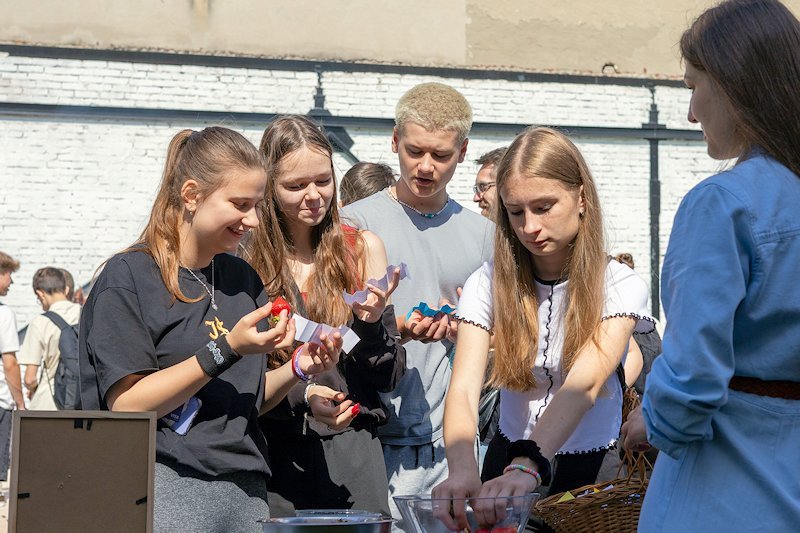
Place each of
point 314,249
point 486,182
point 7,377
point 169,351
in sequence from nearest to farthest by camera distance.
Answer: point 169,351, point 314,249, point 486,182, point 7,377

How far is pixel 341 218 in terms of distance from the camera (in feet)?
12.1

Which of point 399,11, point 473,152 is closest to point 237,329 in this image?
point 473,152

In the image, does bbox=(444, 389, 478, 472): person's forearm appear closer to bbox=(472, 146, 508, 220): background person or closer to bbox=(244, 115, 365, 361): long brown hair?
bbox=(244, 115, 365, 361): long brown hair

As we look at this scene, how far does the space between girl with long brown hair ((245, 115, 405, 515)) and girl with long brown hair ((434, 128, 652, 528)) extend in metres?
0.36

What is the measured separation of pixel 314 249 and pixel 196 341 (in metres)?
0.92

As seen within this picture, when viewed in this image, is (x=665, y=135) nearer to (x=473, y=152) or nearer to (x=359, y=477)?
(x=473, y=152)

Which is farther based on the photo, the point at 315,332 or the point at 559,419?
the point at 315,332

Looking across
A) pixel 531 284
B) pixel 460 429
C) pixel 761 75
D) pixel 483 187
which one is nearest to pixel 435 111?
pixel 531 284

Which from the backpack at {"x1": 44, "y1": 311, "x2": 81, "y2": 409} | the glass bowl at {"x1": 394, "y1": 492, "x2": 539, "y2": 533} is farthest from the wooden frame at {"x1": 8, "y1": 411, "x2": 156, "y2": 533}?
the backpack at {"x1": 44, "y1": 311, "x2": 81, "y2": 409}

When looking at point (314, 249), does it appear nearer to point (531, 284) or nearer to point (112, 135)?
point (531, 284)

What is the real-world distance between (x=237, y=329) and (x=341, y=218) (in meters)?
1.37

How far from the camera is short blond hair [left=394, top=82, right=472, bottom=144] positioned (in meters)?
3.81

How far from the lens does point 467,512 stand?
203cm

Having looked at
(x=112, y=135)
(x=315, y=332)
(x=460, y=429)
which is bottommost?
(x=460, y=429)
